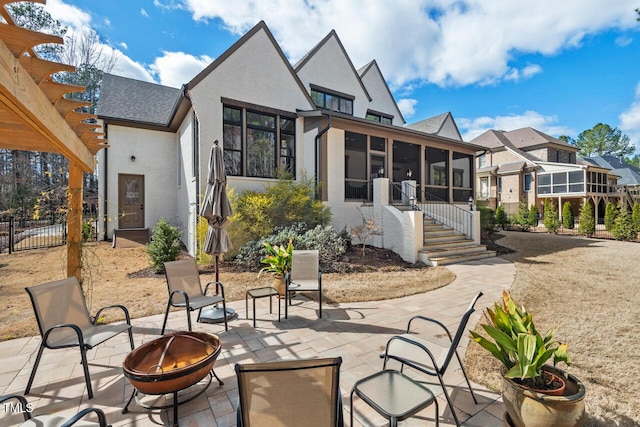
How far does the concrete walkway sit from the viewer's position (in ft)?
8.10

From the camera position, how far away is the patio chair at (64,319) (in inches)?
112

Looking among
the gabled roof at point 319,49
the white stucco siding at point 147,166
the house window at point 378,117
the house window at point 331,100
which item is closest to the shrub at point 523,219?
the house window at point 378,117

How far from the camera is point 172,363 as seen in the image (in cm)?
260

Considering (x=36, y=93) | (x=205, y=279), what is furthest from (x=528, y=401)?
(x=205, y=279)

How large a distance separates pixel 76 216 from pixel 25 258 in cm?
884

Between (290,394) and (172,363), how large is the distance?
5.30 feet

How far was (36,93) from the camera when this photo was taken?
8.67ft

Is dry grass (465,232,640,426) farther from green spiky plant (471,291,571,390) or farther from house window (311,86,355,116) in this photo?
house window (311,86,355,116)

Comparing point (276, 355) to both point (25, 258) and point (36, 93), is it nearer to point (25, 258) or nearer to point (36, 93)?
point (36, 93)

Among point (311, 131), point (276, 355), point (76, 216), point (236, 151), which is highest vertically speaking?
point (311, 131)

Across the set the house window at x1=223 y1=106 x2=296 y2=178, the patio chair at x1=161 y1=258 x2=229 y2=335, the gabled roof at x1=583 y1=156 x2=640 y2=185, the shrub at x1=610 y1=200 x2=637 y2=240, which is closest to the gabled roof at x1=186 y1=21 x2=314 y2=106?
the house window at x1=223 y1=106 x2=296 y2=178

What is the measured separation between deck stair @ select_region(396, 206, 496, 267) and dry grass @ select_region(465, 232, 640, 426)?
131 centimetres

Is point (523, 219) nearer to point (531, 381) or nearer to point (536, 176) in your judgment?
point (536, 176)

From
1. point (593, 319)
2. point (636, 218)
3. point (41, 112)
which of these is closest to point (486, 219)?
point (636, 218)
